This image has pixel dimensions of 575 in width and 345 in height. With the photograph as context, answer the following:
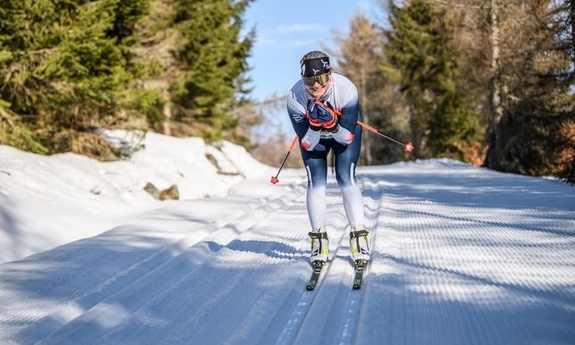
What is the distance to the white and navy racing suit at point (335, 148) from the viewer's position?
4469 millimetres

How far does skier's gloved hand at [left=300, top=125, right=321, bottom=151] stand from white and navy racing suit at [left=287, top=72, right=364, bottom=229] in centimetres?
9

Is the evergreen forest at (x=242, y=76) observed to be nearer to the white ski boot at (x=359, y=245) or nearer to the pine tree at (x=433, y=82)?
the pine tree at (x=433, y=82)

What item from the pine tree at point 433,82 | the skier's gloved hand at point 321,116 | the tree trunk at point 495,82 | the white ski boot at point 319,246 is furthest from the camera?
the pine tree at point 433,82

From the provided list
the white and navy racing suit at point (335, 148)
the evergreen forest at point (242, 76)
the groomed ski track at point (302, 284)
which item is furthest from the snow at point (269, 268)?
the evergreen forest at point (242, 76)

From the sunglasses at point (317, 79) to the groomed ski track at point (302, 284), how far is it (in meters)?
1.66

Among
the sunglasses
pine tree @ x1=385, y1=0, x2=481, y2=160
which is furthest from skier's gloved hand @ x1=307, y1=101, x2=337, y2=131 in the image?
pine tree @ x1=385, y1=0, x2=481, y2=160

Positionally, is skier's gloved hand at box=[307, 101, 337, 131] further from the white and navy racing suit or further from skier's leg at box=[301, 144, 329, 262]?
skier's leg at box=[301, 144, 329, 262]

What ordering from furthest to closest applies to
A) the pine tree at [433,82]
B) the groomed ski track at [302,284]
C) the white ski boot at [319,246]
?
the pine tree at [433,82], the white ski boot at [319,246], the groomed ski track at [302,284]

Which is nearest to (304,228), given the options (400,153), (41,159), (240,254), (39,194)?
(240,254)

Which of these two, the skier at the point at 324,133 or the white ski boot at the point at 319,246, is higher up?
the skier at the point at 324,133

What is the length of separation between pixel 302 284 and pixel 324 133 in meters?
1.35

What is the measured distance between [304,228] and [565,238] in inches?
120

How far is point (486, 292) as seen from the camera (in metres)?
3.63

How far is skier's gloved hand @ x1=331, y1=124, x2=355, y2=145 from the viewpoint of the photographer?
4.48m
